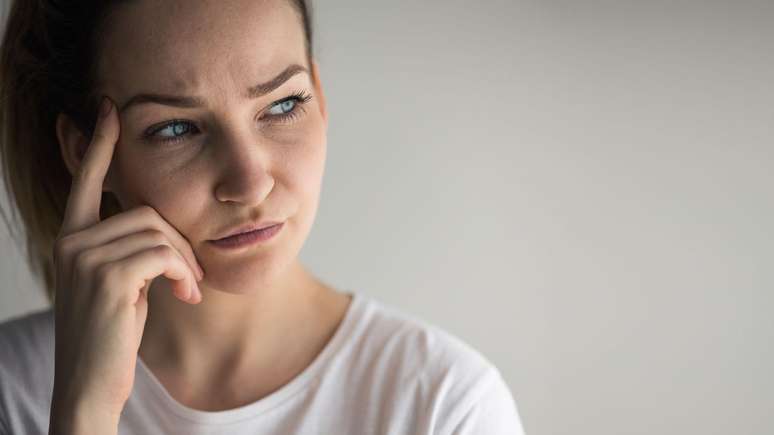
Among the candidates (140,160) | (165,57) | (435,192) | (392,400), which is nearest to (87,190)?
(140,160)

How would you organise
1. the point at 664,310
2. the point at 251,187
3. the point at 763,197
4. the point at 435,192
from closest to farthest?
the point at 251,187 → the point at 763,197 → the point at 664,310 → the point at 435,192

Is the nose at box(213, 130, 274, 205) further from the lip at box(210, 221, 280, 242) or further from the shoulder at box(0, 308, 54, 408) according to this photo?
the shoulder at box(0, 308, 54, 408)

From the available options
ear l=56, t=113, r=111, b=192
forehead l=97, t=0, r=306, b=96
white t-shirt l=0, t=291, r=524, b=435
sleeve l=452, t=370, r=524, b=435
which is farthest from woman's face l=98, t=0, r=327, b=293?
sleeve l=452, t=370, r=524, b=435

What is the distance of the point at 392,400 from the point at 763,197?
0.71 m

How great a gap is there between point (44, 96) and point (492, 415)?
0.85 m

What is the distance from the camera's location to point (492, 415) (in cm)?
124

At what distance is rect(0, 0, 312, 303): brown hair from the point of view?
47.3 inches

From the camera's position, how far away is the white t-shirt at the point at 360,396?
1.24 meters

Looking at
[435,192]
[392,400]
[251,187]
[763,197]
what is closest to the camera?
[251,187]

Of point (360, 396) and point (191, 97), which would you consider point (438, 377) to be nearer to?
point (360, 396)

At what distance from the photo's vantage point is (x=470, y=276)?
1630 mm

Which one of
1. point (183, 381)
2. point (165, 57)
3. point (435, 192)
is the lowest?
point (183, 381)

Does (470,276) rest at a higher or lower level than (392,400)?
higher

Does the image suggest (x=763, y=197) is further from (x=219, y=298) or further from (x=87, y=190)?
(x=87, y=190)
